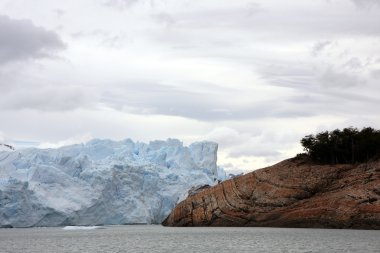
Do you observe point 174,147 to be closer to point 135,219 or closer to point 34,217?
point 135,219

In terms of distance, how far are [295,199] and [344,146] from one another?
9.93 m

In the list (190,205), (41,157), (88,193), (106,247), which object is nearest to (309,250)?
(106,247)

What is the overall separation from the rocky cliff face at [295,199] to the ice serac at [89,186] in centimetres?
1358

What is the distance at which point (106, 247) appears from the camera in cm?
4203

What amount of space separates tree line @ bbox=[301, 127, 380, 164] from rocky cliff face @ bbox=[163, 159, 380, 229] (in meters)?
2.43

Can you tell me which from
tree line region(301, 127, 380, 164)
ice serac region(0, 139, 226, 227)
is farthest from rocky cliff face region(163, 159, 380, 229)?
ice serac region(0, 139, 226, 227)

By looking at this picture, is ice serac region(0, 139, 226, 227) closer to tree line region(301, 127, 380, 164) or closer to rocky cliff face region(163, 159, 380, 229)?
rocky cliff face region(163, 159, 380, 229)

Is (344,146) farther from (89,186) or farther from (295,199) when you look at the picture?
(89,186)

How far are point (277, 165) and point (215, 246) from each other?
27640mm

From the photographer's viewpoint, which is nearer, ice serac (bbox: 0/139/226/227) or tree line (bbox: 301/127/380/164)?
tree line (bbox: 301/127/380/164)

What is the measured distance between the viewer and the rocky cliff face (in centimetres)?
5431

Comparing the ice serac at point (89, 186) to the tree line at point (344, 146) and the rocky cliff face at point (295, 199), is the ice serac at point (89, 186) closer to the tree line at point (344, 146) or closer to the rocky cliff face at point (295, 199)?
the rocky cliff face at point (295, 199)

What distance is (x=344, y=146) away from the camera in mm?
66188

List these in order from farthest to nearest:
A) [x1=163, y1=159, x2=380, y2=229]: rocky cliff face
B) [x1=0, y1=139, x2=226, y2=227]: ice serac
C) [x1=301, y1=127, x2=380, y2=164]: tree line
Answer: [x1=0, y1=139, x2=226, y2=227]: ice serac < [x1=301, y1=127, x2=380, y2=164]: tree line < [x1=163, y1=159, x2=380, y2=229]: rocky cliff face
